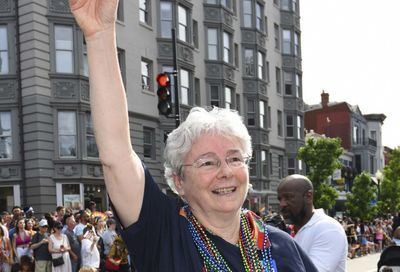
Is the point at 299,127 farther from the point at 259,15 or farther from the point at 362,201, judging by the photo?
the point at 362,201

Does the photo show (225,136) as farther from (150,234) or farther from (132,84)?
(132,84)

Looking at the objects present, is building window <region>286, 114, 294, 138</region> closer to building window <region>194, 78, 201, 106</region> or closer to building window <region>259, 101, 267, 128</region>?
building window <region>259, 101, 267, 128</region>

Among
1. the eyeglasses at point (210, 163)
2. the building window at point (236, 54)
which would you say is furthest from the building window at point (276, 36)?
the eyeglasses at point (210, 163)

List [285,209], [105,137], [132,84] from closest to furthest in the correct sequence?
[105,137] → [285,209] → [132,84]

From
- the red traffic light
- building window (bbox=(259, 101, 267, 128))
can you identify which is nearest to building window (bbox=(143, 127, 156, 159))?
building window (bbox=(259, 101, 267, 128))

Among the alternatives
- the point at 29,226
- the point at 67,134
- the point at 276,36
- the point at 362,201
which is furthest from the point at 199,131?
the point at 362,201

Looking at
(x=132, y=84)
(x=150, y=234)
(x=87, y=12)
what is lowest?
(x=150, y=234)

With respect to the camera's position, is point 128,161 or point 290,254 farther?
point 290,254

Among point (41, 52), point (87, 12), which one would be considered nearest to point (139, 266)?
point (87, 12)

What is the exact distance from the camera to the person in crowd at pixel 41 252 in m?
11.7

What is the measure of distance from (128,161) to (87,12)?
2.04ft

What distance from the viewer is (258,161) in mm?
33312

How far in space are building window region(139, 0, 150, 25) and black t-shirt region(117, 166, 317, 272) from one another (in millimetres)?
22932

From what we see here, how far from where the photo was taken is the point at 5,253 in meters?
11.6
